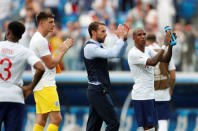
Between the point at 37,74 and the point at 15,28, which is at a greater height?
the point at 15,28

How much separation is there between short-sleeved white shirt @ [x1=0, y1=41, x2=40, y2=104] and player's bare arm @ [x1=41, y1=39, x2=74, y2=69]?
3.25 ft

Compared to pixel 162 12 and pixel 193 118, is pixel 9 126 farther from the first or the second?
pixel 162 12

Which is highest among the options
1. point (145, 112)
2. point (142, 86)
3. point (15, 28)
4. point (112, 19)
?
point (15, 28)

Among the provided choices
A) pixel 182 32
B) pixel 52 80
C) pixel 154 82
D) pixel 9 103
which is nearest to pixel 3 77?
pixel 9 103

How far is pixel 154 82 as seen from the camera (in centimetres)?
1108

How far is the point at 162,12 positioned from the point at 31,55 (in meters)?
11.0

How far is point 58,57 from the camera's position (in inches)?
342

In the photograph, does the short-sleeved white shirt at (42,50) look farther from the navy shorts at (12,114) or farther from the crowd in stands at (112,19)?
the crowd in stands at (112,19)

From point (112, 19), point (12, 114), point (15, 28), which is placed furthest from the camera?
point (112, 19)

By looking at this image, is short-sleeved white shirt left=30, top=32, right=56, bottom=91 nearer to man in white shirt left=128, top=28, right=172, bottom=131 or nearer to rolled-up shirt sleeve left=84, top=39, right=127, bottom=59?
rolled-up shirt sleeve left=84, top=39, right=127, bottom=59

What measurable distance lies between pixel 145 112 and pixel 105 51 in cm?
163

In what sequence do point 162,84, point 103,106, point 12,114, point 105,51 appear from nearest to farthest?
point 12,114 → point 105,51 → point 103,106 → point 162,84

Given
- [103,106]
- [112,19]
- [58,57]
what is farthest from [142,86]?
[112,19]

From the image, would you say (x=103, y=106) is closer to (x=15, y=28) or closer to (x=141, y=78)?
(x=141, y=78)
